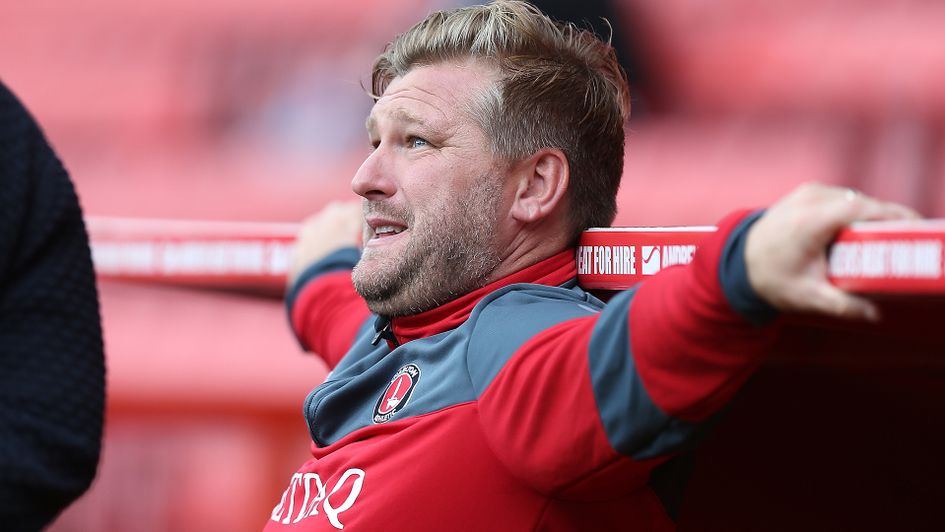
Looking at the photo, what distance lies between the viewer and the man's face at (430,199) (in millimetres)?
1230

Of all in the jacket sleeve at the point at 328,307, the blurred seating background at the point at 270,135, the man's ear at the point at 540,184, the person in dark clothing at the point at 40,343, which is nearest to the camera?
the person in dark clothing at the point at 40,343

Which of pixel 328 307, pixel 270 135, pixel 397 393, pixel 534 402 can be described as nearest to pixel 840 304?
pixel 534 402

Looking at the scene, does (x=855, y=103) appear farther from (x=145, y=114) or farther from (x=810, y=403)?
(x=145, y=114)

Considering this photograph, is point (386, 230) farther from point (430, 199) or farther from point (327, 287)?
point (327, 287)

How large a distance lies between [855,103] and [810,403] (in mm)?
896

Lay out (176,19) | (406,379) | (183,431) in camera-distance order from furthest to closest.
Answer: (176,19) < (183,431) < (406,379)

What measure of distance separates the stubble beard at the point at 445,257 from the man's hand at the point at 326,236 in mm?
456

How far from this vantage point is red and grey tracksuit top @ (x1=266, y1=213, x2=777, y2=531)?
2.72ft

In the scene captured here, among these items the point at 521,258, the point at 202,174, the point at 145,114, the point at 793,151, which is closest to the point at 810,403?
the point at 521,258

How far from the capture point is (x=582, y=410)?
910mm

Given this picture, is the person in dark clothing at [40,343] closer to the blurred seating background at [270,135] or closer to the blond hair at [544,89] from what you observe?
the blond hair at [544,89]

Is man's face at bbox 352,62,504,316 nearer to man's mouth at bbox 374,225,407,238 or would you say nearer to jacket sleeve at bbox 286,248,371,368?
man's mouth at bbox 374,225,407,238

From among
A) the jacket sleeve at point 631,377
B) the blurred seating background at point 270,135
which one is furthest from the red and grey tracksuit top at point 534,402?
the blurred seating background at point 270,135

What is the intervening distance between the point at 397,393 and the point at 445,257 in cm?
15
